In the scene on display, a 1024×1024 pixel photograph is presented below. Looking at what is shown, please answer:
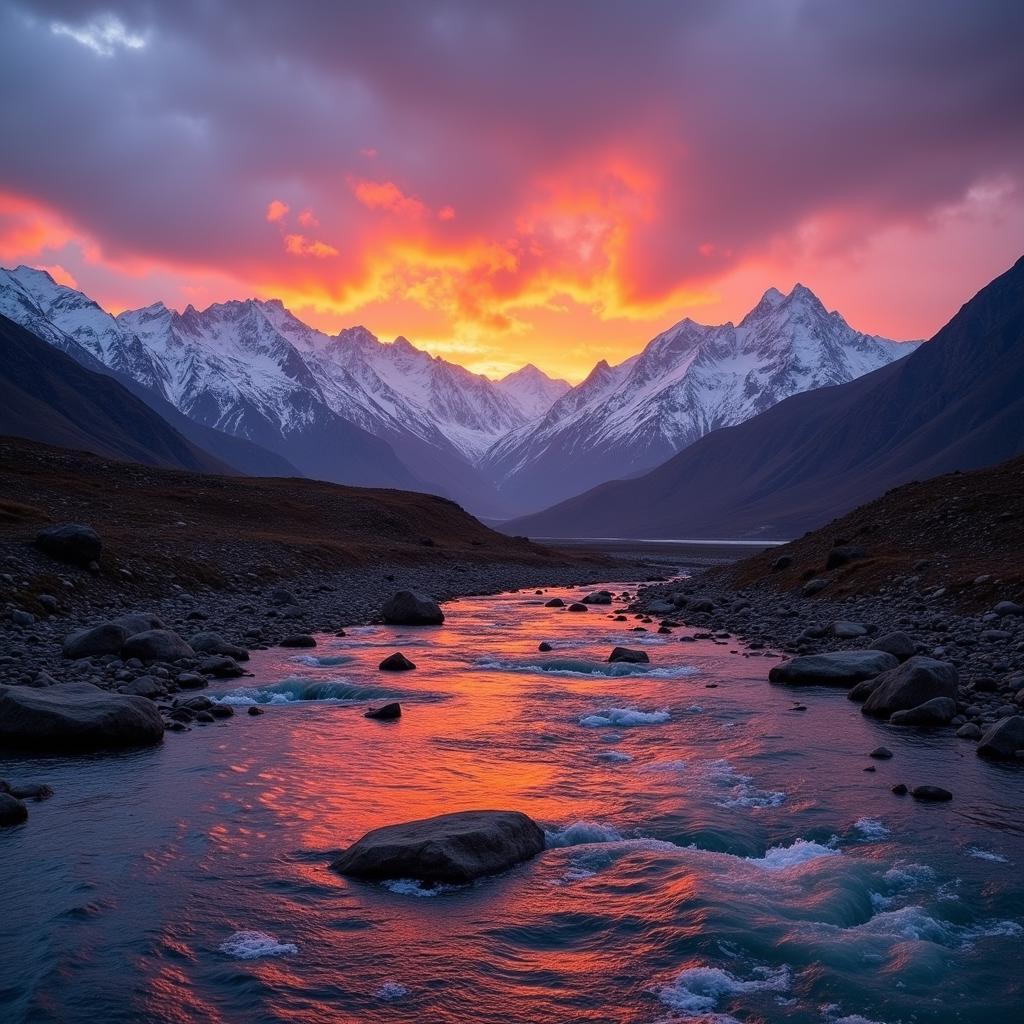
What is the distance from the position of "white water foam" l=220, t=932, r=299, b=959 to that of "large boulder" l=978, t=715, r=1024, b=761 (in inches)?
647

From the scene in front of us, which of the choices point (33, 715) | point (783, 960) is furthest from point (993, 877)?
point (33, 715)

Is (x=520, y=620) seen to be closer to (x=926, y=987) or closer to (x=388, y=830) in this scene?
Result: (x=388, y=830)

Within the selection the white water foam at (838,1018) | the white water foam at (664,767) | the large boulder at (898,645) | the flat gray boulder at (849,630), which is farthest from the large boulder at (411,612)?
the white water foam at (838,1018)

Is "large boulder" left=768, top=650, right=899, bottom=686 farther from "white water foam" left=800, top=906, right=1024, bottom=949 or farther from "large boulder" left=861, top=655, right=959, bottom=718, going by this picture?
"white water foam" left=800, top=906, right=1024, bottom=949

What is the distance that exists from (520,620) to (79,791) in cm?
3688

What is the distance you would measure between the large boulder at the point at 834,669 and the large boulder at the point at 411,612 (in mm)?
22832

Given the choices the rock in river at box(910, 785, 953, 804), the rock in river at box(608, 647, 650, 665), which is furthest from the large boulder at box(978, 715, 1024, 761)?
the rock in river at box(608, 647, 650, 665)

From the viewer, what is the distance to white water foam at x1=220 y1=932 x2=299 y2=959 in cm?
1105

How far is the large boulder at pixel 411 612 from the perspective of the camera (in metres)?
48.6

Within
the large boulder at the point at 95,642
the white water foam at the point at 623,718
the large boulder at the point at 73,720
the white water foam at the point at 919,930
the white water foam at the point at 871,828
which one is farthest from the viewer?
the large boulder at the point at 95,642

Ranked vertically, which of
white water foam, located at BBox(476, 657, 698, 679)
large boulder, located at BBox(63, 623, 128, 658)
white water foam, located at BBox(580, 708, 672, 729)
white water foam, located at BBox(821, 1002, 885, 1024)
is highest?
large boulder, located at BBox(63, 623, 128, 658)

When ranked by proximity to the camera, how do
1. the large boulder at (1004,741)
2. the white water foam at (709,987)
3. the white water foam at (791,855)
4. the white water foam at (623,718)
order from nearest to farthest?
the white water foam at (709,987), the white water foam at (791,855), the large boulder at (1004,741), the white water foam at (623,718)

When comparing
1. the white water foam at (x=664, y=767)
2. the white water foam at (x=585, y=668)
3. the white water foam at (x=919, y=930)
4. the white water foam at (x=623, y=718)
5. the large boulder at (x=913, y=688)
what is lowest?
the white water foam at (x=919, y=930)

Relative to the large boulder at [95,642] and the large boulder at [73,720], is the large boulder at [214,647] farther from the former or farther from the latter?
the large boulder at [73,720]
